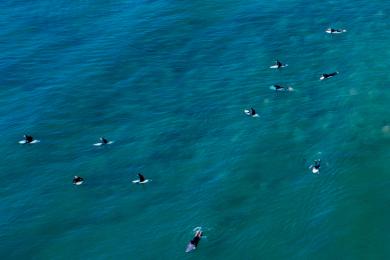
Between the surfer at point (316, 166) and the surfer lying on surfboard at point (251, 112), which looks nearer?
the surfer at point (316, 166)

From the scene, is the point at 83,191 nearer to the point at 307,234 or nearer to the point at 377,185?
the point at 307,234

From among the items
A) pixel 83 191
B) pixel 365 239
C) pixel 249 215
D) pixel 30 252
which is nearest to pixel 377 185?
pixel 365 239

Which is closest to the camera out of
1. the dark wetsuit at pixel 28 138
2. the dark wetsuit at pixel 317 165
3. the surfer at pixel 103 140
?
the dark wetsuit at pixel 317 165

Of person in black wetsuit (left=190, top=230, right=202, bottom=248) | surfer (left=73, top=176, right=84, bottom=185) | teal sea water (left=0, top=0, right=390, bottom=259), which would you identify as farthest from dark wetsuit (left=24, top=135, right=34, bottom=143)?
person in black wetsuit (left=190, top=230, right=202, bottom=248)

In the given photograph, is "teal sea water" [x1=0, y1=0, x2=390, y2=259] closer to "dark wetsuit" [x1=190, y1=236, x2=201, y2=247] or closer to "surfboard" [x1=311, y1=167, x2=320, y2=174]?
"surfboard" [x1=311, y1=167, x2=320, y2=174]

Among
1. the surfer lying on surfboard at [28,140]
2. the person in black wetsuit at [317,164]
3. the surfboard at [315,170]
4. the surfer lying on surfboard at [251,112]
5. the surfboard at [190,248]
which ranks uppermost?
the surfer lying on surfboard at [28,140]

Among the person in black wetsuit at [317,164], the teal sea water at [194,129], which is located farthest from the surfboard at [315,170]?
the teal sea water at [194,129]

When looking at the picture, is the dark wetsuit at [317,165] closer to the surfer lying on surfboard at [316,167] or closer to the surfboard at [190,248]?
the surfer lying on surfboard at [316,167]

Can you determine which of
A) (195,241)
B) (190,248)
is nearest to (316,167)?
(195,241)
